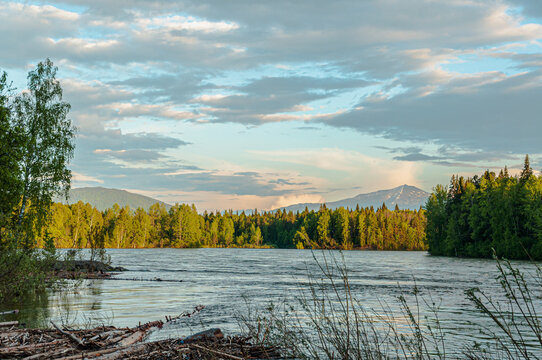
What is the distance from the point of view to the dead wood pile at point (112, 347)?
321 inches

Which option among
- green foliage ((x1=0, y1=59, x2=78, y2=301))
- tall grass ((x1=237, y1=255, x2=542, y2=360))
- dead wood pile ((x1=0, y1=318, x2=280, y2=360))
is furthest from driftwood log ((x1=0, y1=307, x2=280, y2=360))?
green foliage ((x1=0, y1=59, x2=78, y2=301))

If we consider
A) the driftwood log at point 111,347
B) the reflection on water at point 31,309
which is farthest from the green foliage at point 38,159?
the driftwood log at point 111,347

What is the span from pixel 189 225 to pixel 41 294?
150350 millimetres

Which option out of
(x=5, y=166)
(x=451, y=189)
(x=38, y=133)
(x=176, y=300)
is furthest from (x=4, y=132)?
(x=451, y=189)

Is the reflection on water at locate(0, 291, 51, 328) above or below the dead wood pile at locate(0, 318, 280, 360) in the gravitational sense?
below

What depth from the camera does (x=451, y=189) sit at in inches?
4311

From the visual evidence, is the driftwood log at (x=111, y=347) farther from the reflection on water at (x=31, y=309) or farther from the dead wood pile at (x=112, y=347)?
the reflection on water at (x=31, y=309)

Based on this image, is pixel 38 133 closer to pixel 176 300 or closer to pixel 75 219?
pixel 176 300

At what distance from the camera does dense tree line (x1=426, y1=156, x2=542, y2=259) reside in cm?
7975

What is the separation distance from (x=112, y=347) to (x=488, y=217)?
3720 inches

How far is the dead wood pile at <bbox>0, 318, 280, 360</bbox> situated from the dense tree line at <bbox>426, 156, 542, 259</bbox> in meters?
75.9

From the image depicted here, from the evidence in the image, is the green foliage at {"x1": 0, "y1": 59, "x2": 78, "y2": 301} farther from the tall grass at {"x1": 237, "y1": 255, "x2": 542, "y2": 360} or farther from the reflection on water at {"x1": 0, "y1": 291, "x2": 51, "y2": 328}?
the tall grass at {"x1": 237, "y1": 255, "x2": 542, "y2": 360}

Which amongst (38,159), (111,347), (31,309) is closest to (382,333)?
(111,347)

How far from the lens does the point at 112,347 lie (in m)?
A: 9.07
